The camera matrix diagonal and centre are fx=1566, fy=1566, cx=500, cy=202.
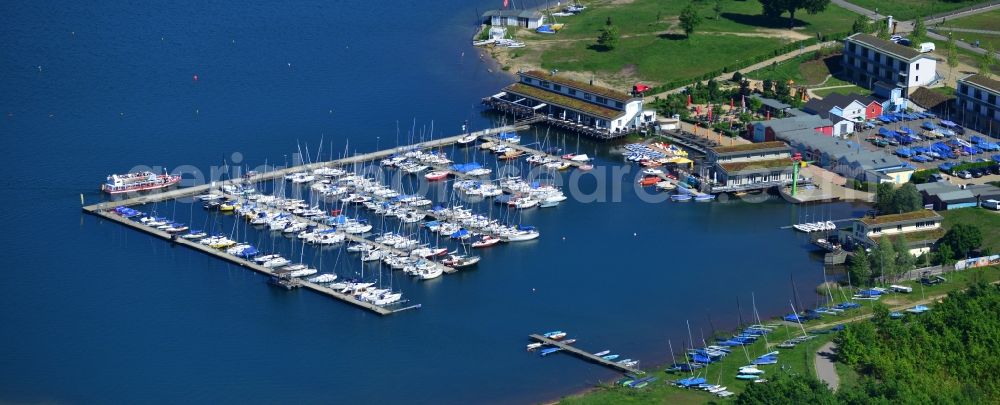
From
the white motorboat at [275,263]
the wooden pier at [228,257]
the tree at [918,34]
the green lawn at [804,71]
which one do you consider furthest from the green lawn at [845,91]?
the wooden pier at [228,257]

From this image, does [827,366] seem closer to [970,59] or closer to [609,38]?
[970,59]

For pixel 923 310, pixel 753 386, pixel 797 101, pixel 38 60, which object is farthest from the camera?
pixel 38 60

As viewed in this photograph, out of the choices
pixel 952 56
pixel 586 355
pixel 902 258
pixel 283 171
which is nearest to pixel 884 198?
pixel 902 258

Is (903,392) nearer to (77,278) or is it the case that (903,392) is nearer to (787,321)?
(787,321)

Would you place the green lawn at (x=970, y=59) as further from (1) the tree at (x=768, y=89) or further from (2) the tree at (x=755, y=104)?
(2) the tree at (x=755, y=104)

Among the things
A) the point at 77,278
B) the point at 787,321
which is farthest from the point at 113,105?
the point at 787,321

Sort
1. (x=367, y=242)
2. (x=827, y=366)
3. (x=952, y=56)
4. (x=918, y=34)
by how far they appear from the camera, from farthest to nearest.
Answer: (x=918, y=34)
(x=952, y=56)
(x=367, y=242)
(x=827, y=366)

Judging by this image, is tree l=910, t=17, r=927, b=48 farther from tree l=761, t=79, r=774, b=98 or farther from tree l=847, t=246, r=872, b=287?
tree l=847, t=246, r=872, b=287
